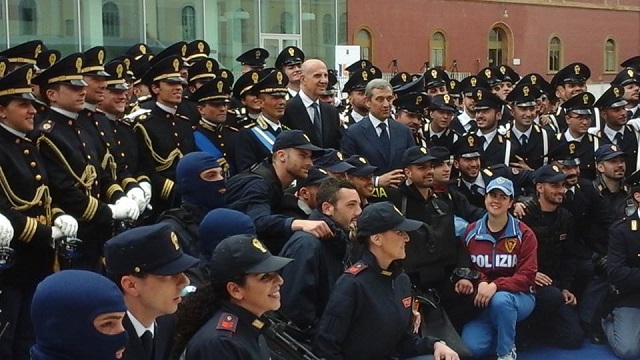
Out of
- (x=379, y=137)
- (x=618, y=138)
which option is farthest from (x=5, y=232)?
(x=618, y=138)

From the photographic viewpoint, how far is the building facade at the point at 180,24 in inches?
840

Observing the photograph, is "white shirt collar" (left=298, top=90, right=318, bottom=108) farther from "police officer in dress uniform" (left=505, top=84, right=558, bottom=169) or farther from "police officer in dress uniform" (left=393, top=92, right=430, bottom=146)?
"police officer in dress uniform" (left=505, top=84, right=558, bottom=169)

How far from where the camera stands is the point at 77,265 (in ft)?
17.7

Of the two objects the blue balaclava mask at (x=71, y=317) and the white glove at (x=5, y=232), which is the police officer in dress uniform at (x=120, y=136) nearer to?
the white glove at (x=5, y=232)

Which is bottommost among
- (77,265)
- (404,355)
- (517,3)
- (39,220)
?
(404,355)

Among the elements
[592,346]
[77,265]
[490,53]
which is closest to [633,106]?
[592,346]

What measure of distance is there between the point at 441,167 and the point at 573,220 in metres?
1.46

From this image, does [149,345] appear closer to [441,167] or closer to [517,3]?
[441,167]

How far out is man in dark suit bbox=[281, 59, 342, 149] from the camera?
735 centimetres

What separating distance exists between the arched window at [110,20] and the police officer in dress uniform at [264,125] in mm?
16826

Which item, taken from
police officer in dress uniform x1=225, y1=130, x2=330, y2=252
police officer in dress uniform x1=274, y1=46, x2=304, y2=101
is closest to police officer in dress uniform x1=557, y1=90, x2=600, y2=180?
police officer in dress uniform x1=274, y1=46, x2=304, y2=101

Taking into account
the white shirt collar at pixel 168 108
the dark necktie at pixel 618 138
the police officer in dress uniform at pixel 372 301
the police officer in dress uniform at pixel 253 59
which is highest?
the police officer in dress uniform at pixel 253 59

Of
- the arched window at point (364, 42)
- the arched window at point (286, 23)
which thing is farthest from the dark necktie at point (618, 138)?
the arched window at point (364, 42)

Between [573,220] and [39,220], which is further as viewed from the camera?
[573,220]
